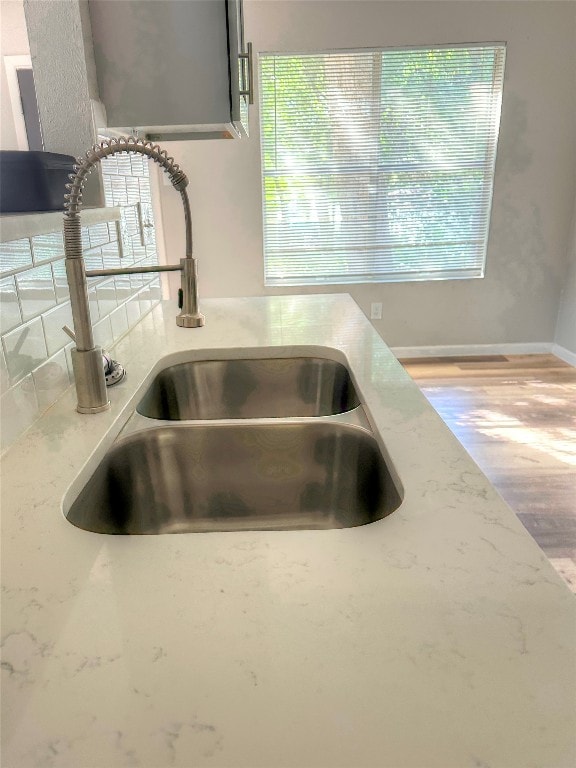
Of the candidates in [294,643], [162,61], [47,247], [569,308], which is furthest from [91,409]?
[569,308]

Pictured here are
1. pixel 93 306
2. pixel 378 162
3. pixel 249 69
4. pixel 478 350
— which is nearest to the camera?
pixel 93 306

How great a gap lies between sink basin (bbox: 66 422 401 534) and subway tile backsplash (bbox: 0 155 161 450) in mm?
189

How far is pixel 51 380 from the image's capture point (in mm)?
1022

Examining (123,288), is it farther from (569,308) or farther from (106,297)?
(569,308)

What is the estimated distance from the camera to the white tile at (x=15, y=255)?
861mm

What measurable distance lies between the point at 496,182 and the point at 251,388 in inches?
116

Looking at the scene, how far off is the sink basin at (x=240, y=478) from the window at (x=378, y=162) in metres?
2.92

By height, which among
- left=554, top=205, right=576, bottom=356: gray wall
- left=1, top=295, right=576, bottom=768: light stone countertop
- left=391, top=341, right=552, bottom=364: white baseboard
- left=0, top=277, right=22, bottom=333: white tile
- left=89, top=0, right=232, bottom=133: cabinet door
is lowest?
left=391, top=341, right=552, bottom=364: white baseboard

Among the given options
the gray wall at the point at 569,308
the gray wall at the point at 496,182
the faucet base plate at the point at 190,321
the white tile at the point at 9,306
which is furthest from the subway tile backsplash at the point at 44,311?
the gray wall at the point at 569,308

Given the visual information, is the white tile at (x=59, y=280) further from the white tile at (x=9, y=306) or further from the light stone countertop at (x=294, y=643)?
the light stone countertop at (x=294, y=643)

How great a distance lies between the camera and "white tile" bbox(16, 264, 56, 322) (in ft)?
3.03

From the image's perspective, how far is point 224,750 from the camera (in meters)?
0.38

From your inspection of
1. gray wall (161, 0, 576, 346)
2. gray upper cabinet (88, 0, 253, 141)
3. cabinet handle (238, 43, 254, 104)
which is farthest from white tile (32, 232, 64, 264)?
gray wall (161, 0, 576, 346)

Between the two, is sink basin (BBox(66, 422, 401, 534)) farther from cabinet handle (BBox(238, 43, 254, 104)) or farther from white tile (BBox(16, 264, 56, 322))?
cabinet handle (BBox(238, 43, 254, 104))
